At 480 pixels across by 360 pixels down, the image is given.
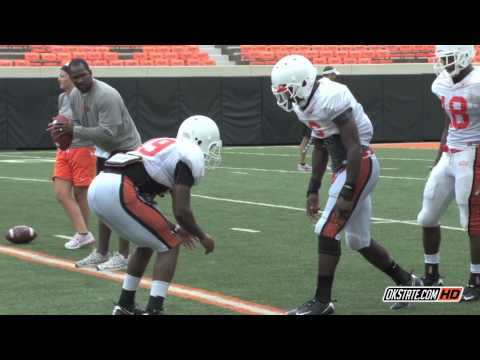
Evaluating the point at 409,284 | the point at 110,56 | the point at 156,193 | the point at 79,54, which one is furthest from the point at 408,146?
the point at 156,193

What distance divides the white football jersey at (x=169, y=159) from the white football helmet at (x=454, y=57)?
1.70m

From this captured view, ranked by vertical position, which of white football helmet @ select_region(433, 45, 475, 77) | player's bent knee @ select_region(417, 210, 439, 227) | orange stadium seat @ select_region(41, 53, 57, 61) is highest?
white football helmet @ select_region(433, 45, 475, 77)

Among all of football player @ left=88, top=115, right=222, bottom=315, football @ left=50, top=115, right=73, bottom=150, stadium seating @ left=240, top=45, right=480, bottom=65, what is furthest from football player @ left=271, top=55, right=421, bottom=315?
stadium seating @ left=240, top=45, right=480, bottom=65

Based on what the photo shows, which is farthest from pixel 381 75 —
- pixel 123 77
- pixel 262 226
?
pixel 262 226

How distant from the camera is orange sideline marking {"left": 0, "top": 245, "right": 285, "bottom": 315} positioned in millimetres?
6145

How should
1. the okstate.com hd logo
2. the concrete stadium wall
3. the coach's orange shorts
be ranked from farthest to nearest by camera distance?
the concrete stadium wall < the coach's orange shorts < the okstate.com hd logo

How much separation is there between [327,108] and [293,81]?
26 cm

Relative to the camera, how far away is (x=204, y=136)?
5.91m

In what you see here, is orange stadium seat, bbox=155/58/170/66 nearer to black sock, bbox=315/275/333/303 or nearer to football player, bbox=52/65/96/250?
football player, bbox=52/65/96/250

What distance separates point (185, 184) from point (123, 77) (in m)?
19.0

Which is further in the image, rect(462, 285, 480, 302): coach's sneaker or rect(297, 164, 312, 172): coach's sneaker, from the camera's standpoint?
rect(297, 164, 312, 172): coach's sneaker

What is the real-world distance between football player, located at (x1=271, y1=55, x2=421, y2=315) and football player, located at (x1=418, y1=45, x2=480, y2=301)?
654mm

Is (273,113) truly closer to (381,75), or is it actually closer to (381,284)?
(381,75)

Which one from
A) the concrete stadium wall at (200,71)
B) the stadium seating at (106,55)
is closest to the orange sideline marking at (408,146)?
the concrete stadium wall at (200,71)
